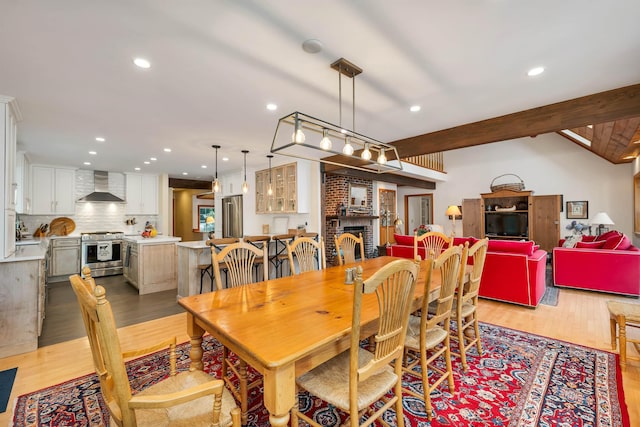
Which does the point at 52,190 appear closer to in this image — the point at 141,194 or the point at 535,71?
the point at 141,194

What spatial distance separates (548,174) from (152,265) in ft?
31.8

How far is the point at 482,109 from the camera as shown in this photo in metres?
3.27

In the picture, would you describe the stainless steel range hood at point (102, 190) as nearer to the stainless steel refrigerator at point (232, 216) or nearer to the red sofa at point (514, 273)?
the stainless steel refrigerator at point (232, 216)

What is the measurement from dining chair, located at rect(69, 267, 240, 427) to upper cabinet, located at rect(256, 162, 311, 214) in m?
4.26

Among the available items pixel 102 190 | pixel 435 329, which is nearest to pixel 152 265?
pixel 102 190

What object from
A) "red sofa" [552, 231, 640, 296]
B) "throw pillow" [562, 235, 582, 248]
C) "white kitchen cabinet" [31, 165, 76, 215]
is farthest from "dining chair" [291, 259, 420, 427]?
"white kitchen cabinet" [31, 165, 76, 215]

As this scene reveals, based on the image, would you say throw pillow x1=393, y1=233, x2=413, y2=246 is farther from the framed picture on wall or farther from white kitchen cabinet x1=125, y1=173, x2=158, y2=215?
white kitchen cabinet x1=125, y1=173, x2=158, y2=215

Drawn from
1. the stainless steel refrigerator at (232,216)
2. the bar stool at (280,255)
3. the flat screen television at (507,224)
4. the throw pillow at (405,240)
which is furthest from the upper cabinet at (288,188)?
the flat screen television at (507,224)

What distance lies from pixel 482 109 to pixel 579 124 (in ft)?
3.15

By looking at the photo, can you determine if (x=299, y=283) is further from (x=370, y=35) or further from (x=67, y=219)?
(x=67, y=219)

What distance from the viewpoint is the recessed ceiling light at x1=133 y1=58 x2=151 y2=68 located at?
2172 millimetres

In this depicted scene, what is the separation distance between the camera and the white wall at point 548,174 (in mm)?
6688

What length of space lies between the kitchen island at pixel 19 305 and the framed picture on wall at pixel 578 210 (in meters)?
10.3

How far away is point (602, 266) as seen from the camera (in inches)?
171
